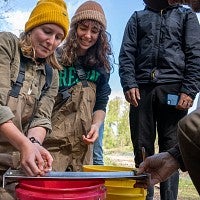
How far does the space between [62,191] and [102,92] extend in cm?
164

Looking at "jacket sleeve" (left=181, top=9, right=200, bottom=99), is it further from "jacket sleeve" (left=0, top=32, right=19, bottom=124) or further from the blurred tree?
the blurred tree

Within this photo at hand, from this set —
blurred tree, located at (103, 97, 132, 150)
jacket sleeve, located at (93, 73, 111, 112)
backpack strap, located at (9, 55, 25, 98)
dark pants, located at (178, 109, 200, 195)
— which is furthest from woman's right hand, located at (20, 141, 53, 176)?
blurred tree, located at (103, 97, 132, 150)

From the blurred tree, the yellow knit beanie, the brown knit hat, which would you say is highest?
the brown knit hat

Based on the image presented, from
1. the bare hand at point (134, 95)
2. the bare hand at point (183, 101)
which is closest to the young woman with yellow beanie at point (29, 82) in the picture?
the bare hand at point (134, 95)

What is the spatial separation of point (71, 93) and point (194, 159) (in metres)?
1.84

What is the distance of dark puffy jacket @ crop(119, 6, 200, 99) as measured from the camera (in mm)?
3262

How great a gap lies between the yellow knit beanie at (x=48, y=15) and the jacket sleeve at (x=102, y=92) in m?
0.70

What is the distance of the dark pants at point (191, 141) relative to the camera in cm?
132

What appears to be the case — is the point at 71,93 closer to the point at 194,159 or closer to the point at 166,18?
the point at 166,18

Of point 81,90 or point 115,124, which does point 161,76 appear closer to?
point 81,90

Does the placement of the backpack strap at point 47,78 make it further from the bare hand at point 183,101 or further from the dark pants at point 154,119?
the bare hand at point 183,101

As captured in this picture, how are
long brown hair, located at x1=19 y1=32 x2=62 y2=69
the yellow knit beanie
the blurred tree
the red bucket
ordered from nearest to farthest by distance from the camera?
1. the red bucket
2. long brown hair, located at x1=19 y1=32 x2=62 y2=69
3. the yellow knit beanie
4. the blurred tree

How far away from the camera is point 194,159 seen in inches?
54.1

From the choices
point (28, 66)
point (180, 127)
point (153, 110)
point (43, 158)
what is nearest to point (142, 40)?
point (153, 110)
